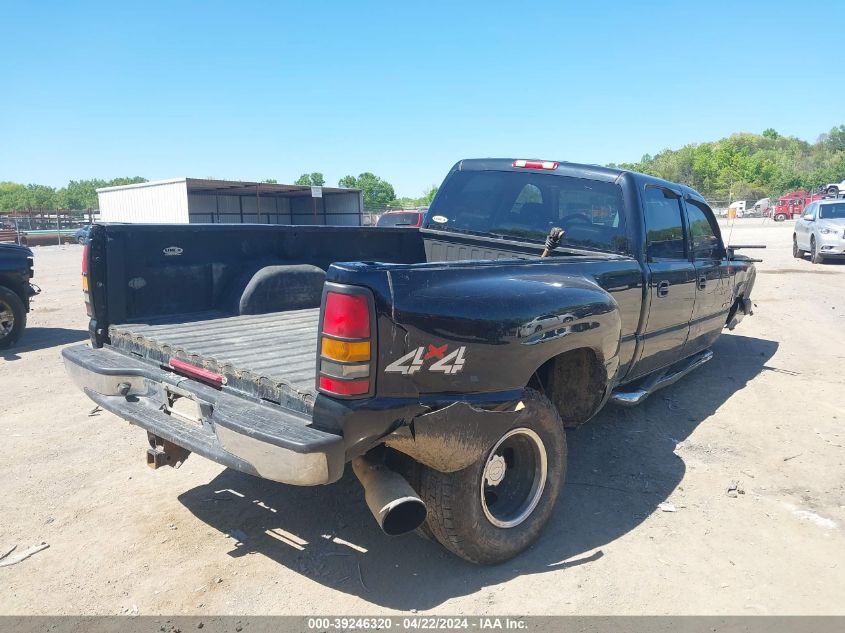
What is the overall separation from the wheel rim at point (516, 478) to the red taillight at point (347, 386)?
3.22 feet

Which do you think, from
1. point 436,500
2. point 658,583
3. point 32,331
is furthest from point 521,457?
point 32,331

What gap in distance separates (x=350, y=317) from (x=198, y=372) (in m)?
1.11

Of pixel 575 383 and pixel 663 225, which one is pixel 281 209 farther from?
pixel 575 383

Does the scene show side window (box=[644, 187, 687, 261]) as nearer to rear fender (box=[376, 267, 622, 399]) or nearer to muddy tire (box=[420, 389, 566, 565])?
rear fender (box=[376, 267, 622, 399])

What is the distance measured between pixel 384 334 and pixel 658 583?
188 centimetres

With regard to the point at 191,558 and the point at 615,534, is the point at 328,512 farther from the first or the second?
the point at 615,534

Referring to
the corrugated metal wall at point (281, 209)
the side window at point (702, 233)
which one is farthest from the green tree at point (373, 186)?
the side window at point (702, 233)

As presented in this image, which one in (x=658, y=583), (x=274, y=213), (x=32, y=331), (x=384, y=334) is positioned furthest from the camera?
(x=274, y=213)

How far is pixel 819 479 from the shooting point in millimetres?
4141

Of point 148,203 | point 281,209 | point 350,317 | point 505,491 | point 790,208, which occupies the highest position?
point 281,209

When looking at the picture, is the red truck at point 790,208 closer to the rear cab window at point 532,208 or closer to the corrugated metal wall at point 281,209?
the corrugated metal wall at point 281,209

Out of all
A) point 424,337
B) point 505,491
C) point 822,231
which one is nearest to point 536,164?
point 505,491

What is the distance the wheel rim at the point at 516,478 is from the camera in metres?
3.14

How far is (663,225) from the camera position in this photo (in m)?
4.69
